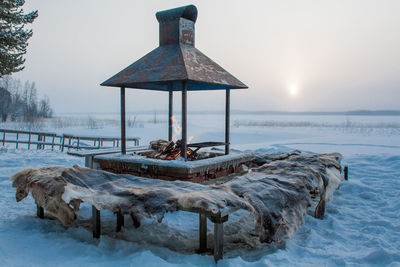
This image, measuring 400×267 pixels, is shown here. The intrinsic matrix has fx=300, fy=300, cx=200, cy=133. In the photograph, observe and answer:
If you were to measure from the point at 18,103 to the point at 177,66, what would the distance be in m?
46.2

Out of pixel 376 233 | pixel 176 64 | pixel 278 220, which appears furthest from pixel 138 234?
pixel 376 233

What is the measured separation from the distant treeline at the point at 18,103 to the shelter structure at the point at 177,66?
3026 cm

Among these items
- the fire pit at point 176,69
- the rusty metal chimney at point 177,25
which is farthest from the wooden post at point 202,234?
the rusty metal chimney at point 177,25

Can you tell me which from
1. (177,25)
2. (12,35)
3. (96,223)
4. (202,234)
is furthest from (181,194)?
(12,35)

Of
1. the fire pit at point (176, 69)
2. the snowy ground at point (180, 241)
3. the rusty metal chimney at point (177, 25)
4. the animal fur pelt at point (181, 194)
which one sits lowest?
the snowy ground at point (180, 241)

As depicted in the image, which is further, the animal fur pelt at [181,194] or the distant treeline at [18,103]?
the distant treeline at [18,103]

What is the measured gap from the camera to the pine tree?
12109 mm

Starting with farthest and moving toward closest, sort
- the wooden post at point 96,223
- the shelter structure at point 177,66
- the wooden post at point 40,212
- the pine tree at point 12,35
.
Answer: the pine tree at point 12,35, the shelter structure at point 177,66, the wooden post at point 40,212, the wooden post at point 96,223

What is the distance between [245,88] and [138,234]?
12.9 feet

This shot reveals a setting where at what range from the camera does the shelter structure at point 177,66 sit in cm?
573

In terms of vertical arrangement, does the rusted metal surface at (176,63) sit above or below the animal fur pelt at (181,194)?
above

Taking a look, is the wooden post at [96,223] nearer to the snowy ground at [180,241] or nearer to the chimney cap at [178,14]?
the snowy ground at [180,241]

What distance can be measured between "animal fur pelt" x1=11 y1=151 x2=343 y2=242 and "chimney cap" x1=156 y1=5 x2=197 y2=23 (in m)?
3.75

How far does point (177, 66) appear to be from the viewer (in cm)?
579
